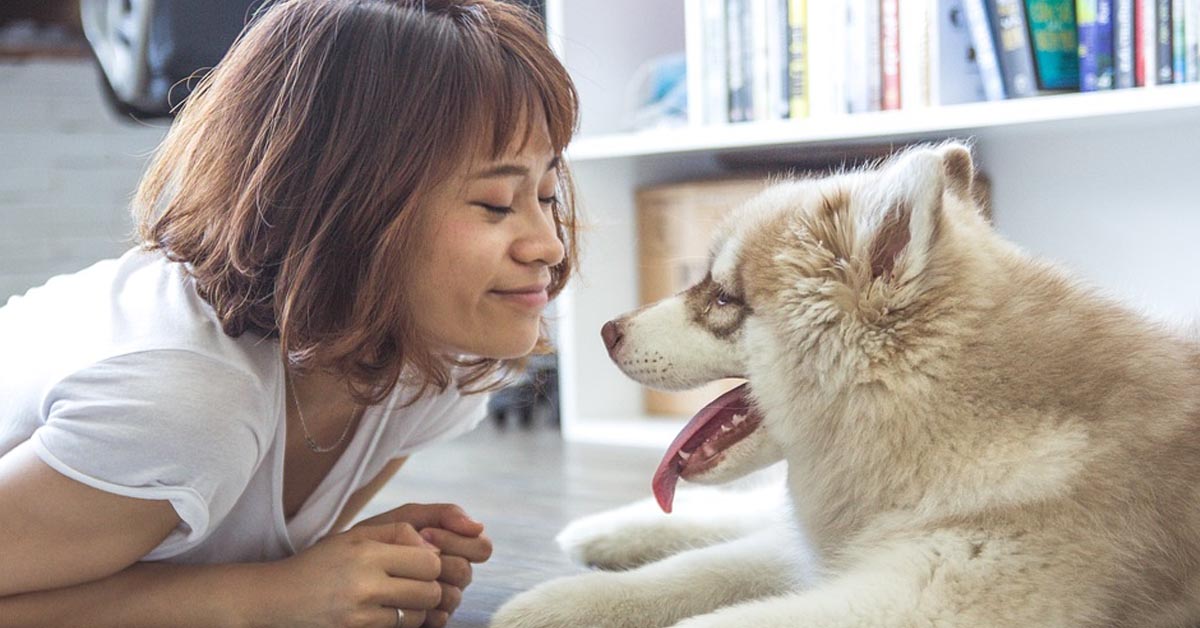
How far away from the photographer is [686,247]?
277cm

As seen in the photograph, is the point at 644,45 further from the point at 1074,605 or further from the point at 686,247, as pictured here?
the point at 1074,605

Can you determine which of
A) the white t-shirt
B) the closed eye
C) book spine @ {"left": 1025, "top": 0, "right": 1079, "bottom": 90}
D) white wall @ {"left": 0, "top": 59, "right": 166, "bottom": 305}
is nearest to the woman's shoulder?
the white t-shirt

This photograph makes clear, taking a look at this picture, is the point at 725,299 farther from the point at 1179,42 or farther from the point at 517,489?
the point at 1179,42

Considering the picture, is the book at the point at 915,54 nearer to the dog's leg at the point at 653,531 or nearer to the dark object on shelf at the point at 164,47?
the dog's leg at the point at 653,531

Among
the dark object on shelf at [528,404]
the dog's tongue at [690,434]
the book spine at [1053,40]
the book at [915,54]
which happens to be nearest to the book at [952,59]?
the book at [915,54]

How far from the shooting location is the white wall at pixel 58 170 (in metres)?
3.46

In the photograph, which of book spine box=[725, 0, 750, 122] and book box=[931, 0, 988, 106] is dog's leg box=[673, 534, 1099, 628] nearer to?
book box=[931, 0, 988, 106]

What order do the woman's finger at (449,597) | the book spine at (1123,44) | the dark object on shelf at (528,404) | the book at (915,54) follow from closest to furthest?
the woman's finger at (449,597) → the book spine at (1123,44) → the book at (915,54) → the dark object on shelf at (528,404)

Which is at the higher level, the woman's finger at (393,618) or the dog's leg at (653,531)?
the woman's finger at (393,618)

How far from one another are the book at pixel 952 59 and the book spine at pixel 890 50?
0.08ft

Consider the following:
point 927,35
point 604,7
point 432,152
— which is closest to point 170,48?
point 604,7

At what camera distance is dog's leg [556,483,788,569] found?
1569mm

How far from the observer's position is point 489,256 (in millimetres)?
1267

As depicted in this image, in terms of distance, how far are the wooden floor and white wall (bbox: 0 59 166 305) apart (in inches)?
53.4
